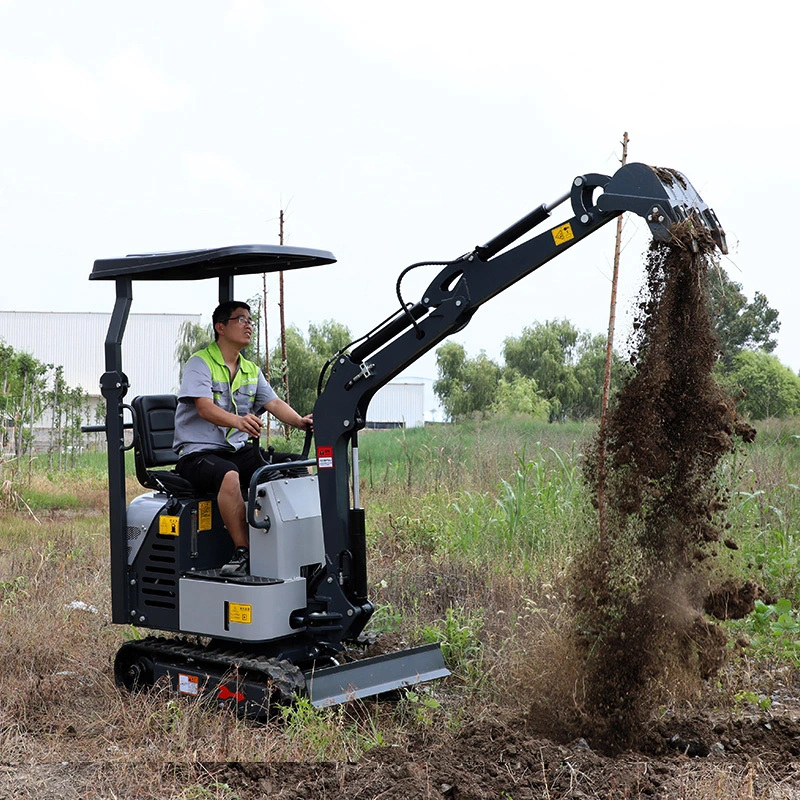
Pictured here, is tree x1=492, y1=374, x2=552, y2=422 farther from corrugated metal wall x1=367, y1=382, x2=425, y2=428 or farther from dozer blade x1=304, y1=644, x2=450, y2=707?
dozer blade x1=304, y1=644, x2=450, y2=707

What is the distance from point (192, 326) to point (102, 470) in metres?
18.2

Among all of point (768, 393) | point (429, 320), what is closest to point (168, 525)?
point (429, 320)

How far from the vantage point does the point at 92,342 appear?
40.5 m

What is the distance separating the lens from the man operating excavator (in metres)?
5.30

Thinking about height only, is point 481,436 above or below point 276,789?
above

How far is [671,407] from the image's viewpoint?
15.0 feet

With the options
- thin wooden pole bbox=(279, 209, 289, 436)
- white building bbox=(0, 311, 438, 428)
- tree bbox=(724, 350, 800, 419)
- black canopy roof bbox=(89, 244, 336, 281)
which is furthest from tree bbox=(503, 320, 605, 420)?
black canopy roof bbox=(89, 244, 336, 281)

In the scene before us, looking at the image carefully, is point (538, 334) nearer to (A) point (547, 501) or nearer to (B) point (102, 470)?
→ (B) point (102, 470)

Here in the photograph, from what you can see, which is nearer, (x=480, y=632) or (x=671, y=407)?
(x=671, y=407)

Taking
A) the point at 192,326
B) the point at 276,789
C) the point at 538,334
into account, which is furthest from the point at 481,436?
the point at 538,334

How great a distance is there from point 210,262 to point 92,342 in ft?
121

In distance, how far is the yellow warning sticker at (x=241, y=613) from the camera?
5.07 metres

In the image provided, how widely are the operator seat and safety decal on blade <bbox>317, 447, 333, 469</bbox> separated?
2.36 feet

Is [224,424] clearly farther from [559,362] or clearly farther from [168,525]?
[559,362]
